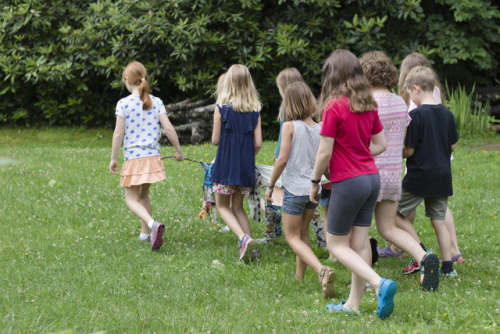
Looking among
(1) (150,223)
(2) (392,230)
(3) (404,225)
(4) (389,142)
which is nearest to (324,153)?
(4) (389,142)

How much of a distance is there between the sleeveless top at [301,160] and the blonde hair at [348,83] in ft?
2.45

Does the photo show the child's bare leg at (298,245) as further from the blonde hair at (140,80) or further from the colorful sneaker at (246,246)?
the blonde hair at (140,80)

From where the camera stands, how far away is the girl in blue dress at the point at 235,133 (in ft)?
19.2

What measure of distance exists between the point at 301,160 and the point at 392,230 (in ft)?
3.05

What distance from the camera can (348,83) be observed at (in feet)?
13.7

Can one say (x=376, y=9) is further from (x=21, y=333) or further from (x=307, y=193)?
(x=21, y=333)

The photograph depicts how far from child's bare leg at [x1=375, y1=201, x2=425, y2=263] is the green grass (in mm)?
348

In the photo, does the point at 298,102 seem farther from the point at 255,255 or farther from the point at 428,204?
the point at 255,255

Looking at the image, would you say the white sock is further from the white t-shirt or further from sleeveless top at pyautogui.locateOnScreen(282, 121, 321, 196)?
sleeveless top at pyautogui.locateOnScreen(282, 121, 321, 196)

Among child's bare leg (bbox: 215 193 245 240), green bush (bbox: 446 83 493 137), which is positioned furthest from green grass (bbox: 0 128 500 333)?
green bush (bbox: 446 83 493 137)

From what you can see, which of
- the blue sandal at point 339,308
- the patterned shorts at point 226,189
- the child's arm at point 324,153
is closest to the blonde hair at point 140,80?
the patterned shorts at point 226,189

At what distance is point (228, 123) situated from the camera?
19.2 feet

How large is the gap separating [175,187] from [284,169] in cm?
413

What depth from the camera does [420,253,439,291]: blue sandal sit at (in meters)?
4.54
